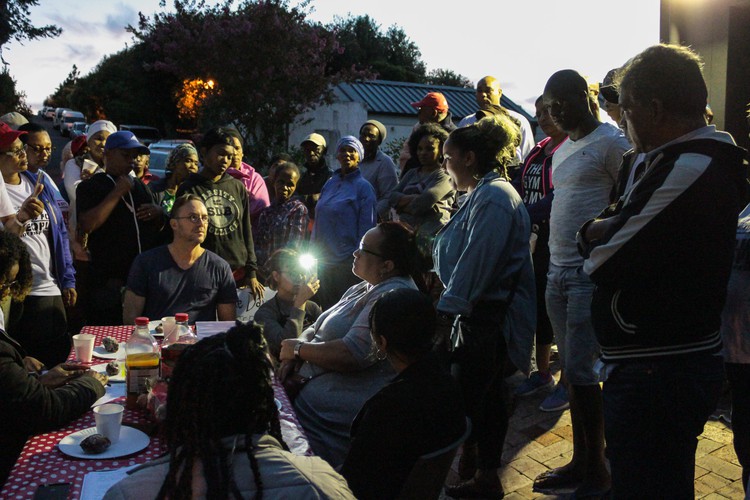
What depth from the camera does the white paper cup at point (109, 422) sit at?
2314mm

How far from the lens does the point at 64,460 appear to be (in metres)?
2.22

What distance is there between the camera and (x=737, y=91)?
647 cm

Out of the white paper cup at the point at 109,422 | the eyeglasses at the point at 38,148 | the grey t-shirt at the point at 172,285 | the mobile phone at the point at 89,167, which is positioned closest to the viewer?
the white paper cup at the point at 109,422

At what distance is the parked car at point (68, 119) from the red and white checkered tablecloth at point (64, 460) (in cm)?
4552

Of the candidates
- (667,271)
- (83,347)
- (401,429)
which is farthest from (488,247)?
(83,347)

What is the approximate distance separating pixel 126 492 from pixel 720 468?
3411 mm

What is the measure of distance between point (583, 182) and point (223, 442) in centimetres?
255

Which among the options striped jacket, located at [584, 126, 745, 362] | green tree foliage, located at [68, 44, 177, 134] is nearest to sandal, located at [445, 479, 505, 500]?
striped jacket, located at [584, 126, 745, 362]

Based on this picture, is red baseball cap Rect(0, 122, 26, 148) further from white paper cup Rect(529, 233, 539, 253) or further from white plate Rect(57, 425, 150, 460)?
white paper cup Rect(529, 233, 539, 253)

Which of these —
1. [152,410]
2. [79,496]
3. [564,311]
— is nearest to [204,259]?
[152,410]

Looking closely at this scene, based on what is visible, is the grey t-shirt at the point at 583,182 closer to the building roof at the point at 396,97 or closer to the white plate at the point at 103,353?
the white plate at the point at 103,353

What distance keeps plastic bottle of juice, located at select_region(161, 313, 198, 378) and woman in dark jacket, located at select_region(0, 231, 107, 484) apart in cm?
26

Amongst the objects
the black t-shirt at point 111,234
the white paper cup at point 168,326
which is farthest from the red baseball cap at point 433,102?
the white paper cup at point 168,326

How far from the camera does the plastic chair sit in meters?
2.17
